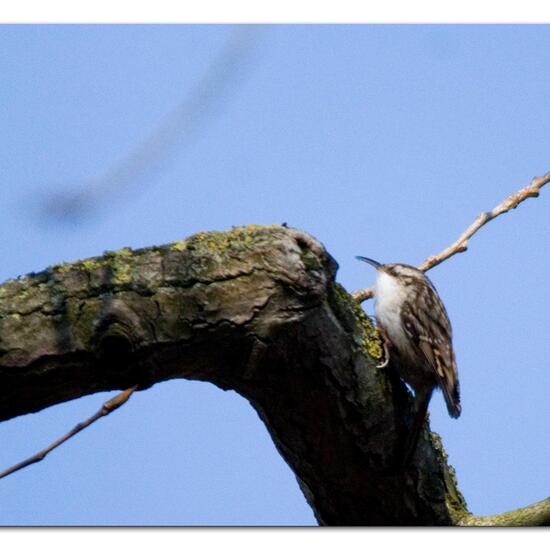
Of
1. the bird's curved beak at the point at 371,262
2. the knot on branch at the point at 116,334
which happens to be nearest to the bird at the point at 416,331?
the bird's curved beak at the point at 371,262

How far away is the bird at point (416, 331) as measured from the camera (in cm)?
194

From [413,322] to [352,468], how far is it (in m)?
0.73

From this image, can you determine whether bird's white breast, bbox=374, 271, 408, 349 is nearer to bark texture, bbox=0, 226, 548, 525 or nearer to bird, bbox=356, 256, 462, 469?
bird, bbox=356, 256, 462, 469

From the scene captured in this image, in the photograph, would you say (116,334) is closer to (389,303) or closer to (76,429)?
(76,429)

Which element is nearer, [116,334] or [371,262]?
[116,334]

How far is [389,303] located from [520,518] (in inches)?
29.6

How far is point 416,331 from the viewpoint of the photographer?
2254mm

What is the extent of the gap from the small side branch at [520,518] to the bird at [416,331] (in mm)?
300

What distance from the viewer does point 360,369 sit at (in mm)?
1582

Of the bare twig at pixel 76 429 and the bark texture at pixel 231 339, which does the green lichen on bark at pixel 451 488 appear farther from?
the bare twig at pixel 76 429

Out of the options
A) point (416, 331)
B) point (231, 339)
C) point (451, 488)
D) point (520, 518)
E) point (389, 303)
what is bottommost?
point (520, 518)

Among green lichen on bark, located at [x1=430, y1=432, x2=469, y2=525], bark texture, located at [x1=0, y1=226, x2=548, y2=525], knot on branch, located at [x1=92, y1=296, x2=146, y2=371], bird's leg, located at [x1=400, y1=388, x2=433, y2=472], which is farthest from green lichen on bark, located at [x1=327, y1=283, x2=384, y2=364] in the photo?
knot on branch, located at [x1=92, y1=296, x2=146, y2=371]

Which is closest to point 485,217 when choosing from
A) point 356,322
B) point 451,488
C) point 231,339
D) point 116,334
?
point 356,322
